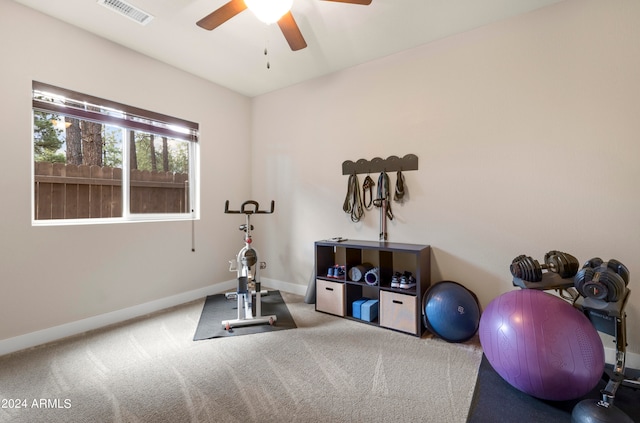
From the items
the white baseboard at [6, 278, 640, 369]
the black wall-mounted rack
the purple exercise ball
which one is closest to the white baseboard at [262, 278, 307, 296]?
the white baseboard at [6, 278, 640, 369]

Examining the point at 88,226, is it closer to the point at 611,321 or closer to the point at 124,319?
the point at 124,319

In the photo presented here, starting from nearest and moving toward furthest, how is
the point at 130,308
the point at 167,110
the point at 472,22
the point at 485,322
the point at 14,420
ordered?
the point at 14,420 < the point at 485,322 < the point at 472,22 < the point at 130,308 < the point at 167,110

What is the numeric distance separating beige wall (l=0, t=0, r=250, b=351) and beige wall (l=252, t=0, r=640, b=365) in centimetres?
149

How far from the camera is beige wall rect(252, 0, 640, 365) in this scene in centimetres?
209

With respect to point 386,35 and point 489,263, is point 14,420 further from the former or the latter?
point 386,35

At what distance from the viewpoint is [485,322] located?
184 centimetres

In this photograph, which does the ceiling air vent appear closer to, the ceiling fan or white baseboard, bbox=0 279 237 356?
the ceiling fan

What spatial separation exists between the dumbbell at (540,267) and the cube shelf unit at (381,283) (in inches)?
29.4

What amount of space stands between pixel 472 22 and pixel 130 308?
14.4 ft

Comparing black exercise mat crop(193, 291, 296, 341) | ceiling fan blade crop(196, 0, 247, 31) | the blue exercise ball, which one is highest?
ceiling fan blade crop(196, 0, 247, 31)

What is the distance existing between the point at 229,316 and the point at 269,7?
2802 millimetres

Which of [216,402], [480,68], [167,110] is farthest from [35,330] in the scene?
[480,68]

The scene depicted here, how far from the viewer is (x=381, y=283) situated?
9.24 ft

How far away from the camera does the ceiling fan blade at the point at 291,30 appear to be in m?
1.99
